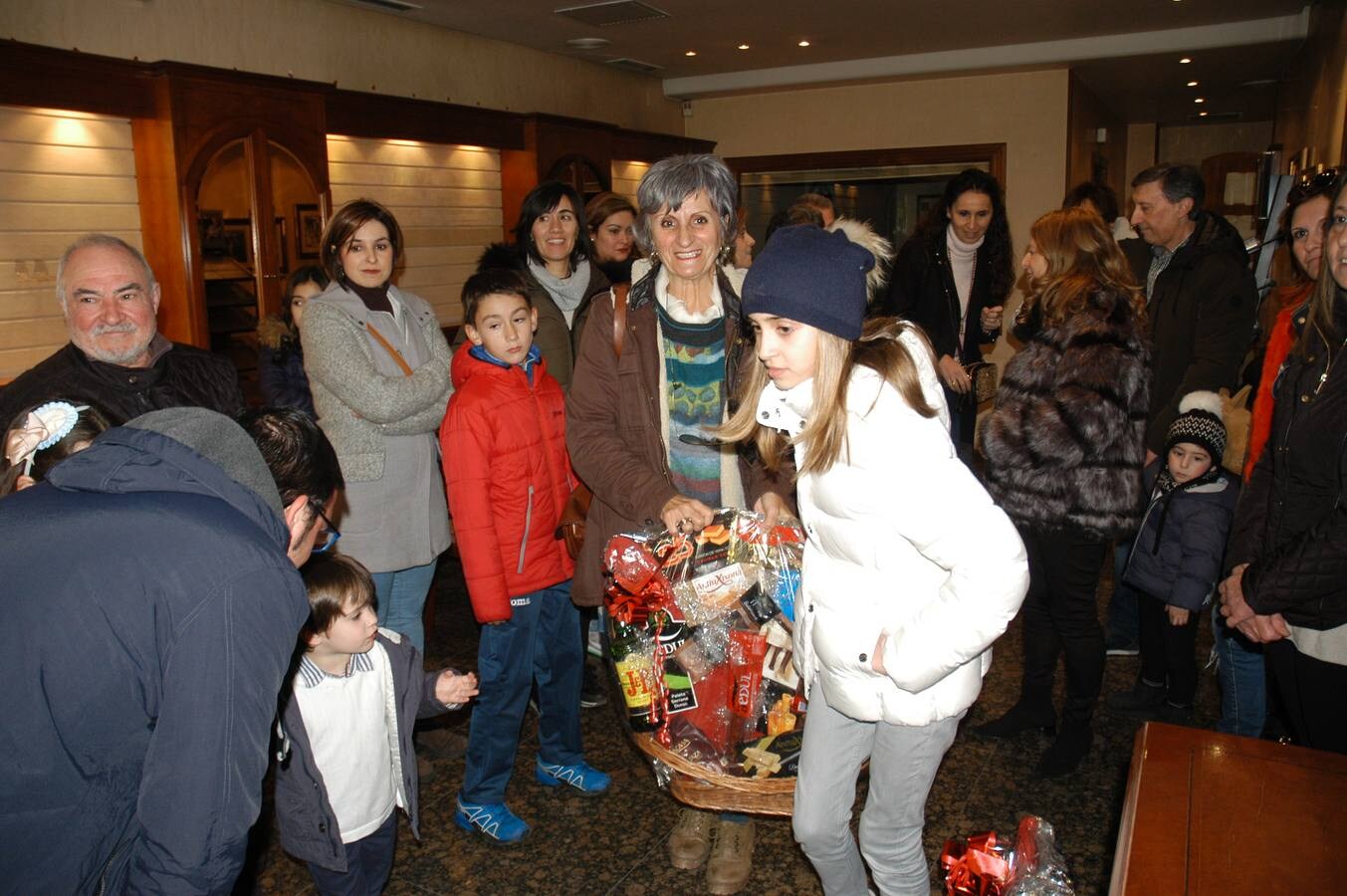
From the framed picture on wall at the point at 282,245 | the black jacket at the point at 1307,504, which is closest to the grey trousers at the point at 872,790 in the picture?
the black jacket at the point at 1307,504

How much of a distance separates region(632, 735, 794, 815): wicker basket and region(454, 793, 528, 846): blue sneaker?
856 millimetres

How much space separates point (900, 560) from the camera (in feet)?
5.18

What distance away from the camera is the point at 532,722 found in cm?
322

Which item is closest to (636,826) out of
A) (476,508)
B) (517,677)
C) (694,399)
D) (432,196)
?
(517,677)

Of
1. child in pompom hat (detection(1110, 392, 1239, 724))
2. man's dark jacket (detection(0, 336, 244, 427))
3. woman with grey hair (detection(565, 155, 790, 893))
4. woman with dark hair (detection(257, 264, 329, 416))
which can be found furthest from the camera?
woman with dark hair (detection(257, 264, 329, 416))

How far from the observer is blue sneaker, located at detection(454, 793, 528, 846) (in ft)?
8.21

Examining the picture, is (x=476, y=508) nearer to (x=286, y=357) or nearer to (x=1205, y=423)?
(x=286, y=357)

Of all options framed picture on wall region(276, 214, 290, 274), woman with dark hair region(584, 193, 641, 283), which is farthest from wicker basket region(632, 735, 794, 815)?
framed picture on wall region(276, 214, 290, 274)

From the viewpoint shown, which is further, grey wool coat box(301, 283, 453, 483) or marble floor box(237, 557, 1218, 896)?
grey wool coat box(301, 283, 453, 483)

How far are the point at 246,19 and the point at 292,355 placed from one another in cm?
305

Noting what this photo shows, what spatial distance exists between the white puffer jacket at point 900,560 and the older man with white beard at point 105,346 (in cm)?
151

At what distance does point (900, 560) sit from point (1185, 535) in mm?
1821

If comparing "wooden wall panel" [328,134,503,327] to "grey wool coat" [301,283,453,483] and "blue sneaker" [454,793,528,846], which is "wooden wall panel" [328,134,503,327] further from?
"blue sneaker" [454,793,528,846]

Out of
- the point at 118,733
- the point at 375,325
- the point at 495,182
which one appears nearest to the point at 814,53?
the point at 495,182
